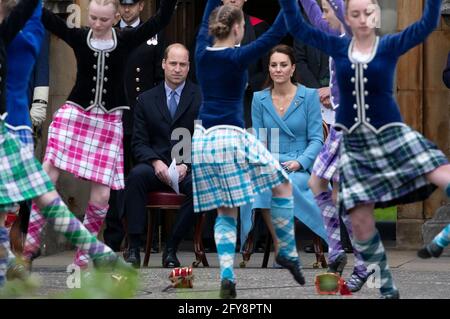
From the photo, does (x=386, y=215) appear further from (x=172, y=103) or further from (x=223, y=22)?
(x=223, y=22)

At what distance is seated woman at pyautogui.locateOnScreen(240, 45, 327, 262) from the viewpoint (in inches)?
441

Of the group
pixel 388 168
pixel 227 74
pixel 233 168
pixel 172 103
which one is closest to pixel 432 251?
pixel 388 168

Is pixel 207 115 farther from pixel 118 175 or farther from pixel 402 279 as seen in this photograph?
pixel 402 279

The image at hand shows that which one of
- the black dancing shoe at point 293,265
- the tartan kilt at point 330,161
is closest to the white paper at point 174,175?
the tartan kilt at point 330,161

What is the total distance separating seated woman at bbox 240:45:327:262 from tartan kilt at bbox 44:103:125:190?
2.25 meters

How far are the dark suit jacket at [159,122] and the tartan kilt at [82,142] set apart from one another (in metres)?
2.20

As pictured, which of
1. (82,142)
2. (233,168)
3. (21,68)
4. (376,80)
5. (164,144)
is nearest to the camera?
(376,80)

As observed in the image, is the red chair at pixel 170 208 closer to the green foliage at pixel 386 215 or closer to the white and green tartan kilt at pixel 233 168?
the white and green tartan kilt at pixel 233 168

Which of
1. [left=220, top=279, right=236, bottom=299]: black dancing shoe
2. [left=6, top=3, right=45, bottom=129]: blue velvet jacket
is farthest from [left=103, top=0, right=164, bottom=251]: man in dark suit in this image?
[left=220, top=279, right=236, bottom=299]: black dancing shoe

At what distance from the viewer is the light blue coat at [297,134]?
11.2m

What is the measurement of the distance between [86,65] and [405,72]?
4554 mm

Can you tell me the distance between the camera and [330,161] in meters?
9.08

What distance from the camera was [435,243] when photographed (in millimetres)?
7930

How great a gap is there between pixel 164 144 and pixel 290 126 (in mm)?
1044
